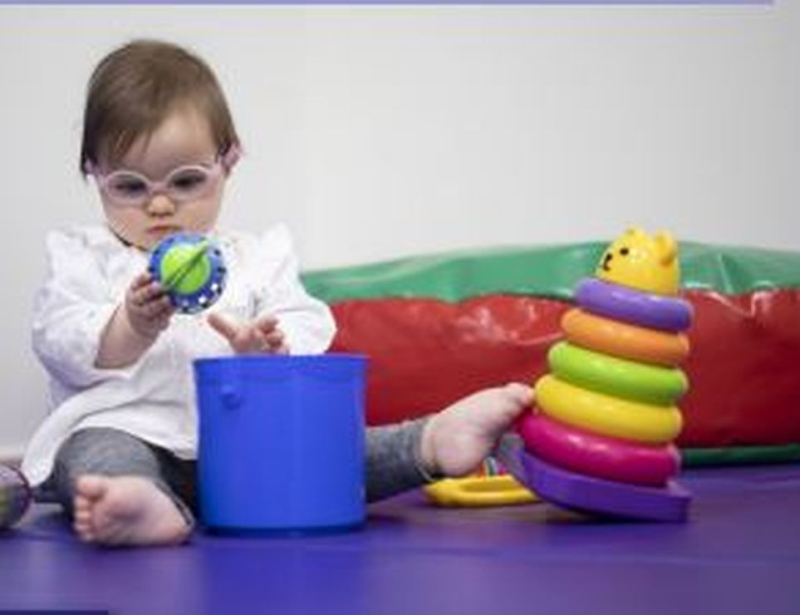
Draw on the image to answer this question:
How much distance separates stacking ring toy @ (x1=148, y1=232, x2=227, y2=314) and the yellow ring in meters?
0.29

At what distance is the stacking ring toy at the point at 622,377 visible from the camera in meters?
0.98

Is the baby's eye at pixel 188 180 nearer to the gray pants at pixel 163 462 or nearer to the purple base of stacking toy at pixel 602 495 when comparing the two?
the gray pants at pixel 163 462

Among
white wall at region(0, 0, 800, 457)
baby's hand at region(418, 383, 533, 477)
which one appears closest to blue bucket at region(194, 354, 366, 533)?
baby's hand at region(418, 383, 533, 477)

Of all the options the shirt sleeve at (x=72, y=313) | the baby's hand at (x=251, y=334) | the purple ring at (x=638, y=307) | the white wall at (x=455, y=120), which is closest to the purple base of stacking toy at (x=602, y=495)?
the purple ring at (x=638, y=307)

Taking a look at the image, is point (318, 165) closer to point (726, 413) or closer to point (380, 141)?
point (380, 141)

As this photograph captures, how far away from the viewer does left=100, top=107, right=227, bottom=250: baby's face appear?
1187 mm

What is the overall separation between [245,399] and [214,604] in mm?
287

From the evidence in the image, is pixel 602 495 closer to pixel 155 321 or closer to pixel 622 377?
pixel 622 377

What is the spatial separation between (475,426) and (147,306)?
11.4 inches

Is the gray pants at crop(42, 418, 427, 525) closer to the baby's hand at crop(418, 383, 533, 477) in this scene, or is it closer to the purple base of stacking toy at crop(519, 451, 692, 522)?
the baby's hand at crop(418, 383, 533, 477)

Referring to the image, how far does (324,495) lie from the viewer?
0.98 meters

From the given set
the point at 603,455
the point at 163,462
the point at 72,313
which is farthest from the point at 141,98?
the point at 603,455

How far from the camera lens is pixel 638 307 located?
99cm

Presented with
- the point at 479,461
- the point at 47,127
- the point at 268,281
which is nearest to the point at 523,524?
the point at 479,461
